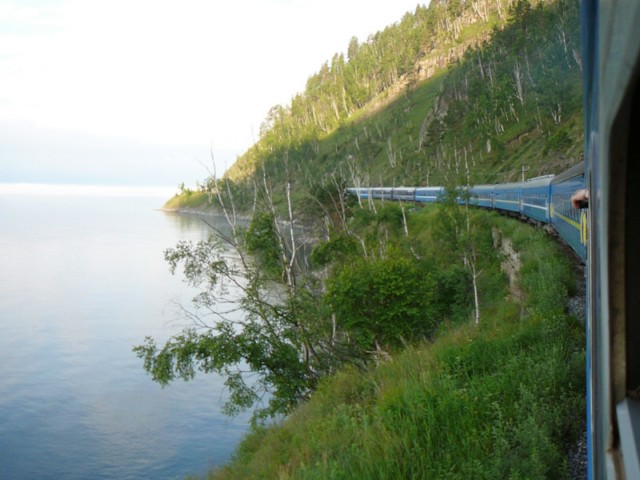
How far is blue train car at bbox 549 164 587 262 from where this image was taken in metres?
12.1

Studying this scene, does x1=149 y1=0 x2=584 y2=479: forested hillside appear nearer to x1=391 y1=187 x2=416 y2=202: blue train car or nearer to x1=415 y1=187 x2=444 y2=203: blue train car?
x1=415 y1=187 x2=444 y2=203: blue train car

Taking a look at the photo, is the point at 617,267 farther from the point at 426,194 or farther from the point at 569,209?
the point at 426,194

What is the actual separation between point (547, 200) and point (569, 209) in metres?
7.11

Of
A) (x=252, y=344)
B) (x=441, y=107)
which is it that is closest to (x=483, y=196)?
(x=252, y=344)

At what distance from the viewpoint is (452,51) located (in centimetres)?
11756

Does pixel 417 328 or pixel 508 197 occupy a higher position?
pixel 508 197

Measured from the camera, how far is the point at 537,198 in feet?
76.7

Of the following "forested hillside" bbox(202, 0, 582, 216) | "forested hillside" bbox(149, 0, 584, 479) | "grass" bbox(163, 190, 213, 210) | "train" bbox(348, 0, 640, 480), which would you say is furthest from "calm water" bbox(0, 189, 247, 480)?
"grass" bbox(163, 190, 213, 210)

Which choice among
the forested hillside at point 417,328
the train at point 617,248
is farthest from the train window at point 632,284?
the forested hillside at point 417,328

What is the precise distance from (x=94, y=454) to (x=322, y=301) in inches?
494

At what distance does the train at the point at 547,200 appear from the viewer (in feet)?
40.7

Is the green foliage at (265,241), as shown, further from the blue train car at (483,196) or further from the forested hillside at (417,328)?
the blue train car at (483,196)

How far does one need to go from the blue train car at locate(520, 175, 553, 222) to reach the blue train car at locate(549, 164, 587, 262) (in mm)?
1499

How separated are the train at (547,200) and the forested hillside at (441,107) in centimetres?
234
